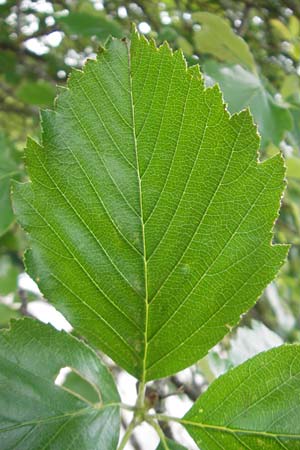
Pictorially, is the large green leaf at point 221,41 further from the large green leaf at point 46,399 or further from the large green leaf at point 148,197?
the large green leaf at point 46,399

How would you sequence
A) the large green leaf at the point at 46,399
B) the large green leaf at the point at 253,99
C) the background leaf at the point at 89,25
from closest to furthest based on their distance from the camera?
the large green leaf at the point at 46,399
the large green leaf at the point at 253,99
the background leaf at the point at 89,25

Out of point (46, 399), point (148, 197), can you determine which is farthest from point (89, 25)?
point (46, 399)

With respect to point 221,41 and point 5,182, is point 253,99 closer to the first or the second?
point 221,41

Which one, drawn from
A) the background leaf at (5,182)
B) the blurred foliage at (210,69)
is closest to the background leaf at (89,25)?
the blurred foliage at (210,69)

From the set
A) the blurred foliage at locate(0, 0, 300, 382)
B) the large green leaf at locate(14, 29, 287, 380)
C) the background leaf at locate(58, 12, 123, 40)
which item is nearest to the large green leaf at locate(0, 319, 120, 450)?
the large green leaf at locate(14, 29, 287, 380)

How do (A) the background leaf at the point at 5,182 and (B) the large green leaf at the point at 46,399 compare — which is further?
(A) the background leaf at the point at 5,182

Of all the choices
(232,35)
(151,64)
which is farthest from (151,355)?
(232,35)
